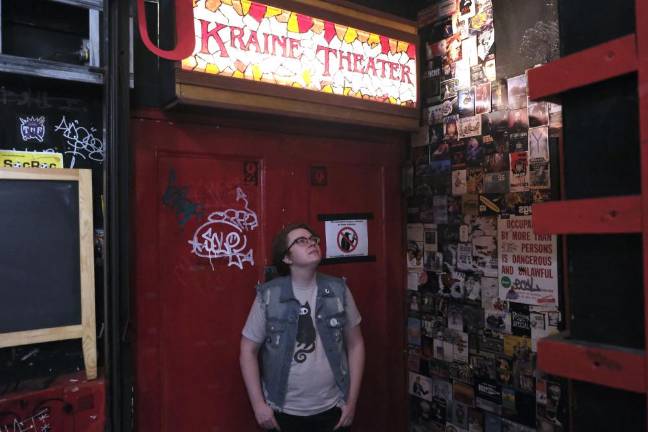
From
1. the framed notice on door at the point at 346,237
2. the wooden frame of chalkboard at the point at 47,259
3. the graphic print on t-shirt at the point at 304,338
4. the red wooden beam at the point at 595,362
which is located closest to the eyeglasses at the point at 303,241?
the graphic print on t-shirt at the point at 304,338

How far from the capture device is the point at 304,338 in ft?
7.02

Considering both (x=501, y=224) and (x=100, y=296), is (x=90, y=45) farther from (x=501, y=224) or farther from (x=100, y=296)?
(x=501, y=224)

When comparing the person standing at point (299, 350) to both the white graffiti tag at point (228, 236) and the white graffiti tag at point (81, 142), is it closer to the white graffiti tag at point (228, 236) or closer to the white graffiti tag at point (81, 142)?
the white graffiti tag at point (228, 236)

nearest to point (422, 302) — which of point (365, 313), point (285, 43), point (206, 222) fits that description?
point (365, 313)

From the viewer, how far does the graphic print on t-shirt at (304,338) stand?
2.13 meters

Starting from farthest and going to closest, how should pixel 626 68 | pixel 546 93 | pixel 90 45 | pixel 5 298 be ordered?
pixel 90 45, pixel 5 298, pixel 546 93, pixel 626 68

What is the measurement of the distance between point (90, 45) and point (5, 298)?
1161 millimetres

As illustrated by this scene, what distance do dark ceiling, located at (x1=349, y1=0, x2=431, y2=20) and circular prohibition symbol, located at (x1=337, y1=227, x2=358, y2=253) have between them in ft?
4.84

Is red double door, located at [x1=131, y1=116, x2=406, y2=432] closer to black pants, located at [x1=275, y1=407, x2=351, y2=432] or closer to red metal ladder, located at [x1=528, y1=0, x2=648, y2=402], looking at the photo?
black pants, located at [x1=275, y1=407, x2=351, y2=432]

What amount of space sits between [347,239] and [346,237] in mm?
15

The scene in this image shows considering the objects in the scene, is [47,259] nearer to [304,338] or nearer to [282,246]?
[282,246]

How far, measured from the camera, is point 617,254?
100 centimetres

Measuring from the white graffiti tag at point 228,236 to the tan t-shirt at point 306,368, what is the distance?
42 centimetres

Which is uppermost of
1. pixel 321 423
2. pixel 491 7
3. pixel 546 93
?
pixel 491 7
